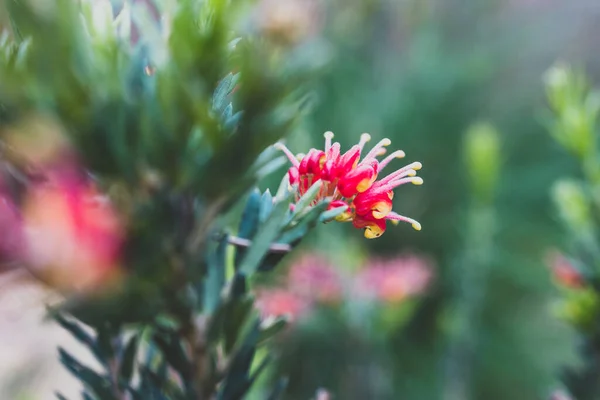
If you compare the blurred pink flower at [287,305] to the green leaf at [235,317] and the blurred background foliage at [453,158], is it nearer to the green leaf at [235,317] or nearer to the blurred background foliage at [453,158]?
the blurred background foliage at [453,158]

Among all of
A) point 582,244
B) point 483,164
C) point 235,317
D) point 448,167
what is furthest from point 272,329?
point 448,167

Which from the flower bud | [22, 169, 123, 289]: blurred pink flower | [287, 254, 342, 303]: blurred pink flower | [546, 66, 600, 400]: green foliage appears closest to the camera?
[22, 169, 123, 289]: blurred pink flower

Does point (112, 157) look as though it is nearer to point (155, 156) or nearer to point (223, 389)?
point (155, 156)

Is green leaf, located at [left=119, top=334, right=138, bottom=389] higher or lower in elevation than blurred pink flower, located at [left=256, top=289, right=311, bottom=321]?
lower

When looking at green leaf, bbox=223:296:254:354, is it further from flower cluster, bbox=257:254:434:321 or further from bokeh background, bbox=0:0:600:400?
bokeh background, bbox=0:0:600:400

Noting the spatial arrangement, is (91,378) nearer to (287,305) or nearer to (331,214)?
(331,214)

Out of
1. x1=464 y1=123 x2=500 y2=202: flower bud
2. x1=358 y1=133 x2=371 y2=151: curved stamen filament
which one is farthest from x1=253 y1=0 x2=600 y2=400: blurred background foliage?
x1=358 y1=133 x2=371 y2=151: curved stamen filament
